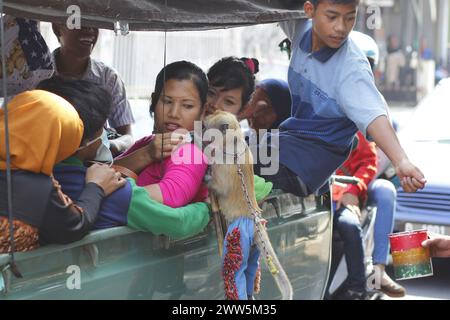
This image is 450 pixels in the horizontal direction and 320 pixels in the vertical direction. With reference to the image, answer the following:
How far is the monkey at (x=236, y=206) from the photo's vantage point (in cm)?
302

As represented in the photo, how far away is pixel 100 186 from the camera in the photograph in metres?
2.77

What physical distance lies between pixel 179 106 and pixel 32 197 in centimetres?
108

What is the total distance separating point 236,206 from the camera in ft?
10.0

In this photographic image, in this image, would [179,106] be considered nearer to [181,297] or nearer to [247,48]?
[181,297]

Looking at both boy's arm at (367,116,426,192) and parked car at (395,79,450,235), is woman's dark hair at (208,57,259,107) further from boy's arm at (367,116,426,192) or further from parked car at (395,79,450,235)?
parked car at (395,79,450,235)

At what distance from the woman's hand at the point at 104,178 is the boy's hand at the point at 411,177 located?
3.72ft

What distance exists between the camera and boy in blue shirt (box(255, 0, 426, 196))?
3.57 m

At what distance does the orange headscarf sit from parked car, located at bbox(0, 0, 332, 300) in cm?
28

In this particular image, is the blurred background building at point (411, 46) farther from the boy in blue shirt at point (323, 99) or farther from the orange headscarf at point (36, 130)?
the orange headscarf at point (36, 130)

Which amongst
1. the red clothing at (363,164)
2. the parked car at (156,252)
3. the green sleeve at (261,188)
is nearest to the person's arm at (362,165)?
the red clothing at (363,164)

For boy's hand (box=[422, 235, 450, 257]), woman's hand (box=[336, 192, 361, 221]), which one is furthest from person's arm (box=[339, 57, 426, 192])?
woman's hand (box=[336, 192, 361, 221])

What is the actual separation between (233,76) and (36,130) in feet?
5.94
